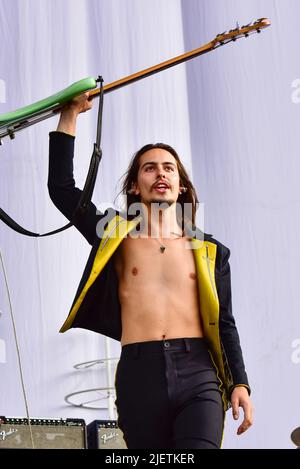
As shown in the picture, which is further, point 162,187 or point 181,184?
point 181,184

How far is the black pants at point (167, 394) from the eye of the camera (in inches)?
86.6

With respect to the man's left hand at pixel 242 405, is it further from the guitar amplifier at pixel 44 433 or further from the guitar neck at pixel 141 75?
the guitar amplifier at pixel 44 433

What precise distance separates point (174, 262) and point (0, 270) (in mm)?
1781

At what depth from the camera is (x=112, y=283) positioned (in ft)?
7.81

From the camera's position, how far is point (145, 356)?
2270 mm

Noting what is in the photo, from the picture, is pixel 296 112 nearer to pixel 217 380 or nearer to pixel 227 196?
pixel 227 196

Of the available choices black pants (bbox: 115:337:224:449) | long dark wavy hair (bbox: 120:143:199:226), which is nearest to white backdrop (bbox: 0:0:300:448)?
long dark wavy hair (bbox: 120:143:199:226)

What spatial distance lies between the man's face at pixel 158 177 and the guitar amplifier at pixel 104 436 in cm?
98

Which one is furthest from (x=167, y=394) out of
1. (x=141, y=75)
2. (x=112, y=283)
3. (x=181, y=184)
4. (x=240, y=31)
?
(x=240, y=31)

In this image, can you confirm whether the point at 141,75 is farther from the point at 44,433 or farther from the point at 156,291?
the point at 44,433

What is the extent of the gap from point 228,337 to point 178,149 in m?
2.15
